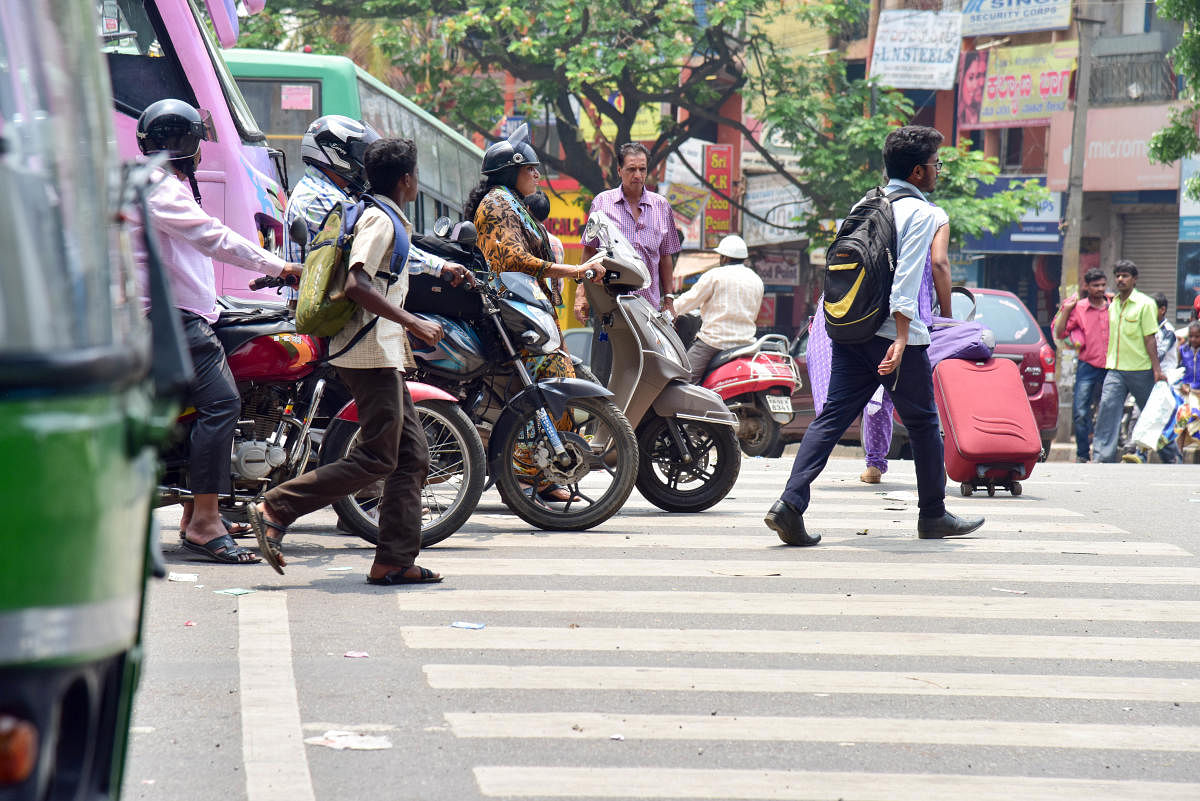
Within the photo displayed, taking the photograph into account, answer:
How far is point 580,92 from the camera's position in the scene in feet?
77.4

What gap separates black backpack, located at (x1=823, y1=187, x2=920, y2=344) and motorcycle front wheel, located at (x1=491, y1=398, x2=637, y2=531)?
111 centimetres

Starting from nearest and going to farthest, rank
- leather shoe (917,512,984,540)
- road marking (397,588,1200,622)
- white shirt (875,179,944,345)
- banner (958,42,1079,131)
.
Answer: road marking (397,588,1200,622) → white shirt (875,179,944,345) → leather shoe (917,512,984,540) → banner (958,42,1079,131)

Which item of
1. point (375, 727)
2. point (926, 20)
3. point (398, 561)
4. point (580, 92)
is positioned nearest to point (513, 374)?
point (398, 561)

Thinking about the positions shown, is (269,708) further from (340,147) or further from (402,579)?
(340,147)

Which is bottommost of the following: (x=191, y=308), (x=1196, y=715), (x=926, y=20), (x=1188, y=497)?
(x=1188, y=497)

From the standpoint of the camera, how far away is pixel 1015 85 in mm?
28234

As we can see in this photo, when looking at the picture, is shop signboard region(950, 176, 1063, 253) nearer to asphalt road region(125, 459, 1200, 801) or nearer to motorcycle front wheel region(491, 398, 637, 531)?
asphalt road region(125, 459, 1200, 801)

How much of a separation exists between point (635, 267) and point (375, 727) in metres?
4.33

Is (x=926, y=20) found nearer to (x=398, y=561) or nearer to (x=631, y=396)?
(x=631, y=396)

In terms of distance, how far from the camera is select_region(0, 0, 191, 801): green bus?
6.65 ft

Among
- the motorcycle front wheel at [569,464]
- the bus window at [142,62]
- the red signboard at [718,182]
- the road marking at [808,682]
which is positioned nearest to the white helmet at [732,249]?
the bus window at [142,62]

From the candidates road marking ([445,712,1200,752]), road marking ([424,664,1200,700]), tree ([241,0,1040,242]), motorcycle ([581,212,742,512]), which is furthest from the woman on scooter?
tree ([241,0,1040,242])

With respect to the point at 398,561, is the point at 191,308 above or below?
above

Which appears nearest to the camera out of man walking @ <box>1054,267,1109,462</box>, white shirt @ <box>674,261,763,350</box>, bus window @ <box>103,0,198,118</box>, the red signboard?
bus window @ <box>103,0,198,118</box>
